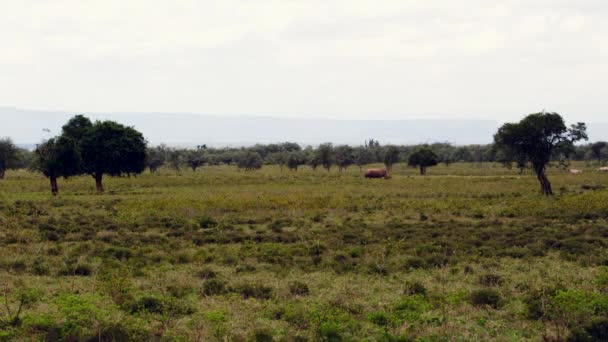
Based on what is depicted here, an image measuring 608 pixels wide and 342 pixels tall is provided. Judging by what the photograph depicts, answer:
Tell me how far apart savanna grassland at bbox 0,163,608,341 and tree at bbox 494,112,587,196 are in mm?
14036

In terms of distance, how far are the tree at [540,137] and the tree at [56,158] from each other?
39500mm

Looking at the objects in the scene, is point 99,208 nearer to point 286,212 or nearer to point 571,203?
point 286,212

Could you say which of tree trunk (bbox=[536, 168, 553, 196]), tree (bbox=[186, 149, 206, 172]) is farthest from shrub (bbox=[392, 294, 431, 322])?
tree (bbox=[186, 149, 206, 172])

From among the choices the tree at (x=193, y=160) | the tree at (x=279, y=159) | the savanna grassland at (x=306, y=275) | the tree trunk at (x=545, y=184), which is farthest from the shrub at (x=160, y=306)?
the tree at (x=279, y=159)

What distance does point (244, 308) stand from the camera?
13961mm

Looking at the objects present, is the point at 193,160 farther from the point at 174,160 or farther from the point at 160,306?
the point at 160,306

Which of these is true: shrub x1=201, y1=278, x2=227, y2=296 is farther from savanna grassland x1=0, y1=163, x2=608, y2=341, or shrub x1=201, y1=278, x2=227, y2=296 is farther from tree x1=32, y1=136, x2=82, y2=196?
tree x1=32, y1=136, x2=82, y2=196

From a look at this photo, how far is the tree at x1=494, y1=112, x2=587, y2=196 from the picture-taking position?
47.3 m

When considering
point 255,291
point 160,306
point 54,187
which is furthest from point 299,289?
point 54,187

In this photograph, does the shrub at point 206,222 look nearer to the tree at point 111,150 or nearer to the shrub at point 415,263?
the shrub at point 415,263

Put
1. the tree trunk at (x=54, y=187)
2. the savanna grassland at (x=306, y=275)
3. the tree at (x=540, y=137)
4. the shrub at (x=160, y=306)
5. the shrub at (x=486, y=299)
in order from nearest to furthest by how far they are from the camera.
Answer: the savanna grassland at (x=306, y=275) < the shrub at (x=160, y=306) < the shrub at (x=486, y=299) < the tree at (x=540, y=137) < the tree trunk at (x=54, y=187)

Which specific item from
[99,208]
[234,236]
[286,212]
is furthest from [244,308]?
[99,208]

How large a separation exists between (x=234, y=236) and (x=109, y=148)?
121 feet

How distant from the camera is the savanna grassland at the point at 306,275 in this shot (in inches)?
482
